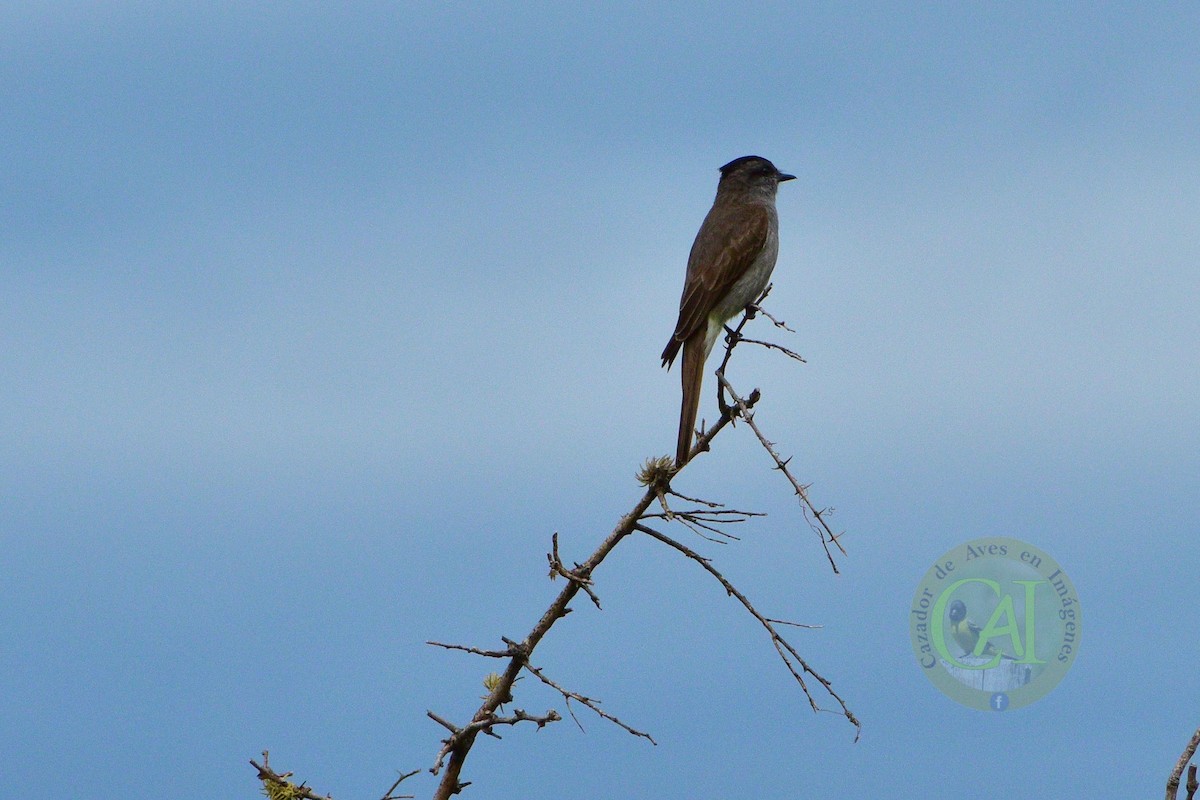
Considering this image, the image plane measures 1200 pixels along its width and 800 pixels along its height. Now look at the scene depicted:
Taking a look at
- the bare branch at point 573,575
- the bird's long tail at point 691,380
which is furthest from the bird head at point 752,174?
the bare branch at point 573,575

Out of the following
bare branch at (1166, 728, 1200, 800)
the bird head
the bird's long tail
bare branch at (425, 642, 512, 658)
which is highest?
the bird head

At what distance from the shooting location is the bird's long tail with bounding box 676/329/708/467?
7.56 m

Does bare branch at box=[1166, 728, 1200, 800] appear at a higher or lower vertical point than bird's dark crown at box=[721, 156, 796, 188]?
lower

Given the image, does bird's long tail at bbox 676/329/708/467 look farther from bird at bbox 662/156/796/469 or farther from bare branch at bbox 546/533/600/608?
bare branch at bbox 546/533/600/608

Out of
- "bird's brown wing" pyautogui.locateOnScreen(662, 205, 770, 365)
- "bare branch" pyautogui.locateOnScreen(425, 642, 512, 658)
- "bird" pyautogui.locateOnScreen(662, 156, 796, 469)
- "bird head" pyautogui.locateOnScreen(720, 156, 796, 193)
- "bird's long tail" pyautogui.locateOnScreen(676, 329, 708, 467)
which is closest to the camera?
"bare branch" pyautogui.locateOnScreen(425, 642, 512, 658)

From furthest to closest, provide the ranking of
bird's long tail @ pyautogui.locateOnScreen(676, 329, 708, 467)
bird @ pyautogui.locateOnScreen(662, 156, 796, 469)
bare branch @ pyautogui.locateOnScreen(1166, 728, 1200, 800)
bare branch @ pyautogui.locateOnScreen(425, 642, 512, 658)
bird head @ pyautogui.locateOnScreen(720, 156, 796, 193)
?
1. bird head @ pyautogui.locateOnScreen(720, 156, 796, 193)
2. bird @ pyautogui.locateOnScreen(662, 156, 796, 469)
3. bird's long tail @ pyautogui.locateOnScreen(676, 329, 708, 467)
4. bare branch @ pyautogui.locateOnScreen(425, 642, 512, 658)
5. bare branch @ pyautogui.locateOnScreen(1166, 728, 1200, 800)

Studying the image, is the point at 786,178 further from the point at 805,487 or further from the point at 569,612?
the point at 569,612

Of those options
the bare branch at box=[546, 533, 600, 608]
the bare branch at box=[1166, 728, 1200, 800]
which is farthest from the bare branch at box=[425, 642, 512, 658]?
the bare branch at box=[1166, 728, 1200, 800]

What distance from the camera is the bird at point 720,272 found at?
8.84 m

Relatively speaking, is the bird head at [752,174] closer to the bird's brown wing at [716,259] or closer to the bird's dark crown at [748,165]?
the bird's dark crown at [748,165]

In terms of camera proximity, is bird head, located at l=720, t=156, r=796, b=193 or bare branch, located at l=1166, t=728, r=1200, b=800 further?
bird head, located at l=720, t=156, r=796, b=193

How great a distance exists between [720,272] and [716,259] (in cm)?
22

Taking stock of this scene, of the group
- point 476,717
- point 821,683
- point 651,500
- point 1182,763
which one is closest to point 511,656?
point 476,717

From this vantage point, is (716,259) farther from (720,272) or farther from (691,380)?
(691,380)
